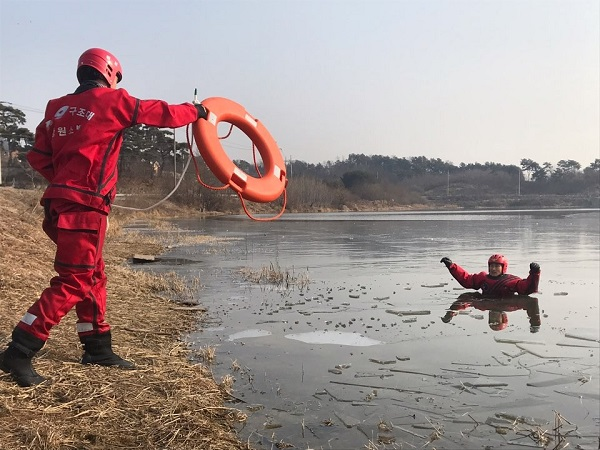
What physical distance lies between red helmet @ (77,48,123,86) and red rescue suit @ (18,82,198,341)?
15 centimetres

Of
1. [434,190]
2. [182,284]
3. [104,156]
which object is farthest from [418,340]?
[434,190]

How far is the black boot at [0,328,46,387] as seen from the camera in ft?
11.1

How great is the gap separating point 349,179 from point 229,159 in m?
85.1

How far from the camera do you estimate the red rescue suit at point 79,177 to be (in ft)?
11.3

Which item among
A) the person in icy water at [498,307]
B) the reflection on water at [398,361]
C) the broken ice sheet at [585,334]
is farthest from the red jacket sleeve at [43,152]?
the broken ice sheet at [585,334]

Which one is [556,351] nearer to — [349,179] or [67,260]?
[67,260]

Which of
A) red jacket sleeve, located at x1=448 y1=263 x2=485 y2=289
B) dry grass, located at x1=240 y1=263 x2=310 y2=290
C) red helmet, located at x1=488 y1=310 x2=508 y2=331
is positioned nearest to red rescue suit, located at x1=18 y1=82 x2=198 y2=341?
red helmet, located at x1=488 y1=310 x2=508 y2=331

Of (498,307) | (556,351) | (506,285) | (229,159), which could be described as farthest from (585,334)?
(229,159)

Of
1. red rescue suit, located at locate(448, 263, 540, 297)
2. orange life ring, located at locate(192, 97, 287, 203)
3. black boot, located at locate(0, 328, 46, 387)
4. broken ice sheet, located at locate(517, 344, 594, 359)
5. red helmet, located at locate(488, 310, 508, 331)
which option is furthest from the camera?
red rescue suit, located at locate(448, 263, 540, 297)

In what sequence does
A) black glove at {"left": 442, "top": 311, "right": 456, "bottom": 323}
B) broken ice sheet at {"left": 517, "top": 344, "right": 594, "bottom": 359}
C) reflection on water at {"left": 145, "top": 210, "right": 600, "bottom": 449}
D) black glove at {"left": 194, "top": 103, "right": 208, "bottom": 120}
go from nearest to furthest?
1. reflection on water at {"left": 145, "top": 210, "right": 600, "bottom": 449}
2. black glove at {"left": 194, "top": 103, "right": 208, "bottom": 120}
3. broken ice sheet at {"left": 517, "top": 344, "right": 594, "bottom": 359}
4. black glove at {"left": 442, "top": 311, "right": 456, "bottom": 323}

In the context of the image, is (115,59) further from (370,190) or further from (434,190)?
(434,190)

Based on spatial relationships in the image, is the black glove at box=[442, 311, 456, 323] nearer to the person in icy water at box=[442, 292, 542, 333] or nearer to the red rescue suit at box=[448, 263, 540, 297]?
the person in icy water at box=[442, 292, 542, 333]

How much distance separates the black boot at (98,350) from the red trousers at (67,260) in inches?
15.3

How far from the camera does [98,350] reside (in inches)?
155
